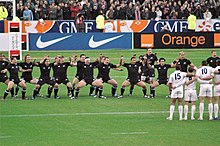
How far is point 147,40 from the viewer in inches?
2208

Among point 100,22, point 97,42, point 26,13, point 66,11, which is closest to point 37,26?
point 26,13

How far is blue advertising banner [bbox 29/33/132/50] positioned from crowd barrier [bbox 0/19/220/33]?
6.69ft

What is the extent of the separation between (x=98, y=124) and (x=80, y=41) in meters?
26.3

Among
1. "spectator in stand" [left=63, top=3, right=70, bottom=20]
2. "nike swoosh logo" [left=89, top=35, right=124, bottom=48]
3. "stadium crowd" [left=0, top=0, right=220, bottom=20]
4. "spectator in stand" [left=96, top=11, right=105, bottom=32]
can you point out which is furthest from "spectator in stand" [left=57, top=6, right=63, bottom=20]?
"nike swoosh logo" [left=89, top=35, right=124, bottom=48]

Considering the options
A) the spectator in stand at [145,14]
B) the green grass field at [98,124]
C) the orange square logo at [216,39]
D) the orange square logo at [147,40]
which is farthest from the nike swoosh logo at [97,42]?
the green grass field at [98,124]

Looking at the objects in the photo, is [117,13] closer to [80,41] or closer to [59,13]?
[59,13]

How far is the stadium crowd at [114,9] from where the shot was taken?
58.7 m

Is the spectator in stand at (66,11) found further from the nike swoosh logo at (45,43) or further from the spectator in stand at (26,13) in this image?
the nike swoosh logo at (45,43)

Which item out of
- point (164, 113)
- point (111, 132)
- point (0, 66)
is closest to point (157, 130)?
point (111, 132)

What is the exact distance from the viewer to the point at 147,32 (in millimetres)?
56188

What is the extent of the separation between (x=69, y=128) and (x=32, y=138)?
2.47 m

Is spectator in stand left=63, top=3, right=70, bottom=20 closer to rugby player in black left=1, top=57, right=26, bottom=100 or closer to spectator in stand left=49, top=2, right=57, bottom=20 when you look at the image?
spectator in stand left=49, top=2, right=57, bottom=20

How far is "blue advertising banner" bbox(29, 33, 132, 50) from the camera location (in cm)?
5519

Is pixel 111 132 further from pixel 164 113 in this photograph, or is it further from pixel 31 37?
pixel 31 37
